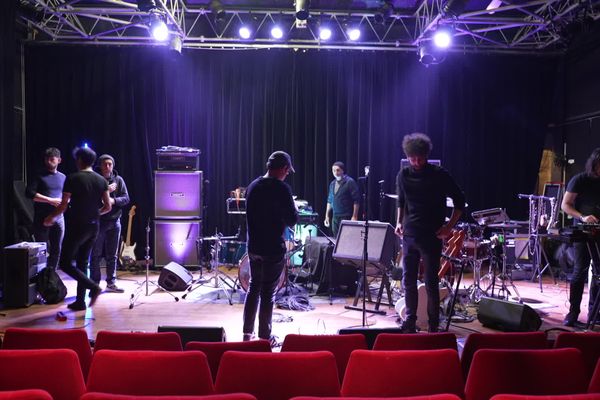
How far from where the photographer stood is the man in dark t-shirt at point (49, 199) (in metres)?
6.53

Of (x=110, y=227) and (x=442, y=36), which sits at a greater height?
(x=442, y=36)

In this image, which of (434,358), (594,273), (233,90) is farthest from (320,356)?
(233,90)

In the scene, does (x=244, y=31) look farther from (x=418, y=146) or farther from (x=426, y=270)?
(x=426, y=270)

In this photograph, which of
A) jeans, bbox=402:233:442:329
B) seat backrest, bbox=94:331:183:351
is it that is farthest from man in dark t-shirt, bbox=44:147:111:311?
jeans, bbox=402:233:442:329

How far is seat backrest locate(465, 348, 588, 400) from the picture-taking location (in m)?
2.08

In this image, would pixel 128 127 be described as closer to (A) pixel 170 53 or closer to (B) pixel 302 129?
(A) pixel 170 53

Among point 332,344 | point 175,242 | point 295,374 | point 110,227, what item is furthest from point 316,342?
point 175,242

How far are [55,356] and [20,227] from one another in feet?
24.0

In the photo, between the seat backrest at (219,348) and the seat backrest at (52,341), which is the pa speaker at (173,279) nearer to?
the seat backrest at (52,341)

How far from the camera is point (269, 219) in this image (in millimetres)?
4059

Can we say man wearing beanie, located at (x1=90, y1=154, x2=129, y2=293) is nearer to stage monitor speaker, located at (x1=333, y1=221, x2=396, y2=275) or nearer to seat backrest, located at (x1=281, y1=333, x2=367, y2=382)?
stage monitor speaker, located at (x1=333, y1=221, x2=396, y2=275)

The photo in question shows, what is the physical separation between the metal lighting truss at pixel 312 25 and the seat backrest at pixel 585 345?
5987 millimetres

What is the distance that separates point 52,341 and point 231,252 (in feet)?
21.4

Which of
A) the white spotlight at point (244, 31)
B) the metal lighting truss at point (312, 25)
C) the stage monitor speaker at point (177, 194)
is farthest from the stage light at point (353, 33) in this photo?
the stage monitor speaker at point (177, 194)
